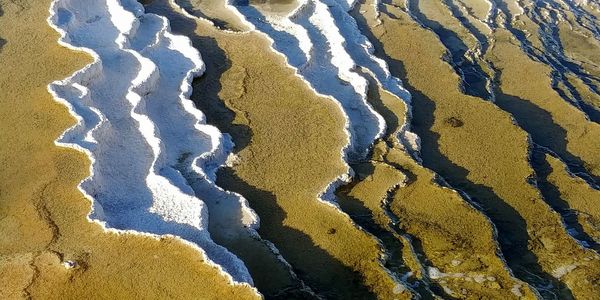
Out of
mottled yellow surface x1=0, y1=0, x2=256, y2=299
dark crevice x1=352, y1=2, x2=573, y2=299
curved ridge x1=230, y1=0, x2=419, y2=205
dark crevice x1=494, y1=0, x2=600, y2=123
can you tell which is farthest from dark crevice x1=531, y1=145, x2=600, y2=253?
mottled yellow surface x1=0, y1=0, x2=256, y2=299

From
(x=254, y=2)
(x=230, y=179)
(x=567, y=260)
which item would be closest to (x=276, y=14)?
(x=254, y=2)

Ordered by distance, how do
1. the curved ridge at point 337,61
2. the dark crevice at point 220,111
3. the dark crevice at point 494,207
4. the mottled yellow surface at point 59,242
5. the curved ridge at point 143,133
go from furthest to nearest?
1. the curved ridge at point 337,61
2. the curved ridge at point 143,133
3. the dark crevice at point 494,207
4. the dark crevice at point 220,111
5. the mottled yellow surface at point 59,242

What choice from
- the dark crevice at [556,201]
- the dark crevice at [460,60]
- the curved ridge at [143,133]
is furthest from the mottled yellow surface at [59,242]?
the dark crevice at [460,60]

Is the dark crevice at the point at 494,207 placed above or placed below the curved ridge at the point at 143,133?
above

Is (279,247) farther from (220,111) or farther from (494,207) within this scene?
(220,111)

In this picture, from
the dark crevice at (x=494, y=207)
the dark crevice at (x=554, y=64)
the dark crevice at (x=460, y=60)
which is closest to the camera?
the dark crevice at (x=494, y=207)

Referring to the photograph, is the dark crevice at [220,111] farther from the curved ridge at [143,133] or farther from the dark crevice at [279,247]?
the curved ridge at [143,133]

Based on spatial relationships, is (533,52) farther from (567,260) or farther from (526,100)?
(567,260)

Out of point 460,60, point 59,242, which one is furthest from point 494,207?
point 460,60

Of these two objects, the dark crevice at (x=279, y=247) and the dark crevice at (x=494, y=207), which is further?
the dark crevice at (x=494, y=207)
